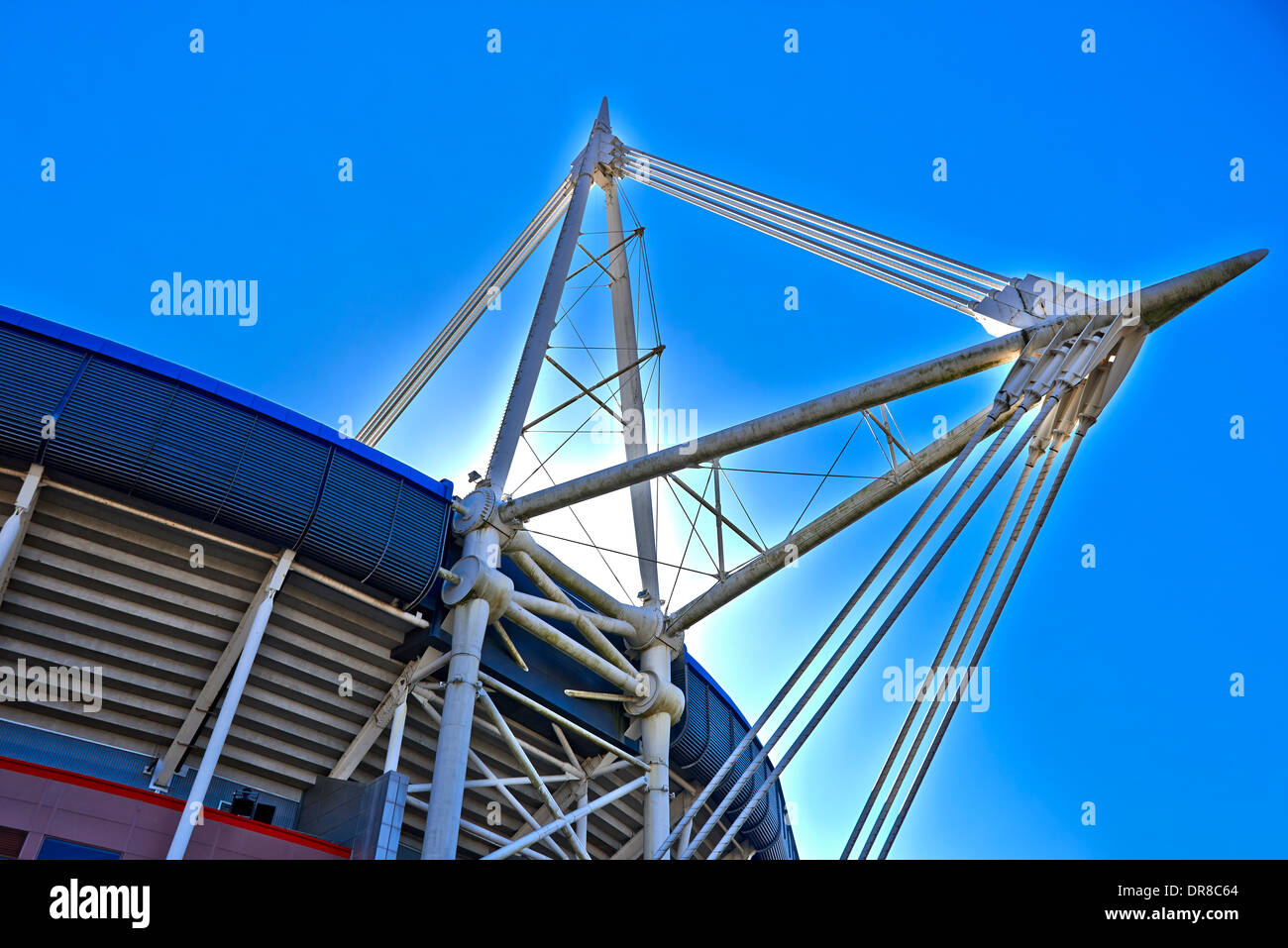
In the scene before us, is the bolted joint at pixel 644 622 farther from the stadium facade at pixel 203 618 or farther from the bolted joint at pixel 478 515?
the bolted joint at pixel 478 515

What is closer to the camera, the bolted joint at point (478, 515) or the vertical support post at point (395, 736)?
the vertical support post at point (395, 736)

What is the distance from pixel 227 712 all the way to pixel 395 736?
11.9 ft

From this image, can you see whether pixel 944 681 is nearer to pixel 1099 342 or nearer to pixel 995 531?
pixel 995 531

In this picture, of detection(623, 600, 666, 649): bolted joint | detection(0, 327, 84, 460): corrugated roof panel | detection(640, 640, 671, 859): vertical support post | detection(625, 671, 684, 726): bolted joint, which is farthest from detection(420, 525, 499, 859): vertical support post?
detection(0, 327, 84, 460): corrugated roof panel

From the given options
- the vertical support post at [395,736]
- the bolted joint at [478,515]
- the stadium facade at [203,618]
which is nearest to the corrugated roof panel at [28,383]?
the stadium facade at [203,618]

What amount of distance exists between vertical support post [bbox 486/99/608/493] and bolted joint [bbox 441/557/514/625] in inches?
76.1

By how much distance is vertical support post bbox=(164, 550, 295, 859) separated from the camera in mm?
17219

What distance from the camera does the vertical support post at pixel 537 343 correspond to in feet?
76.1

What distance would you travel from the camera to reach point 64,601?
1983cm

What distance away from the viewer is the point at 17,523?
18.2m

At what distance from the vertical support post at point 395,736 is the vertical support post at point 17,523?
708cm

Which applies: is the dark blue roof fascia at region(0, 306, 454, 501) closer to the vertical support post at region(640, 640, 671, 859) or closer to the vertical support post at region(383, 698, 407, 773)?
the vertical support post at region(383, 698, 407, 773)

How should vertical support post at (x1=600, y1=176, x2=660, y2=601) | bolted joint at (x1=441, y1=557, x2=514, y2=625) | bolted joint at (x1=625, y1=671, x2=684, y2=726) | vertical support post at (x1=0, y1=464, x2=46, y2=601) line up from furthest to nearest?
vertical support post at (x1=600, y1=176, x2=660, y2=601)
bolted joint at (x1=625, y1=671, x2=684, y2=726)
bolted joint at (x1=441, y1=557, x2=514, y2=625)
vertical support post at (x1=0, y1=464, x2=46, y2=601)
